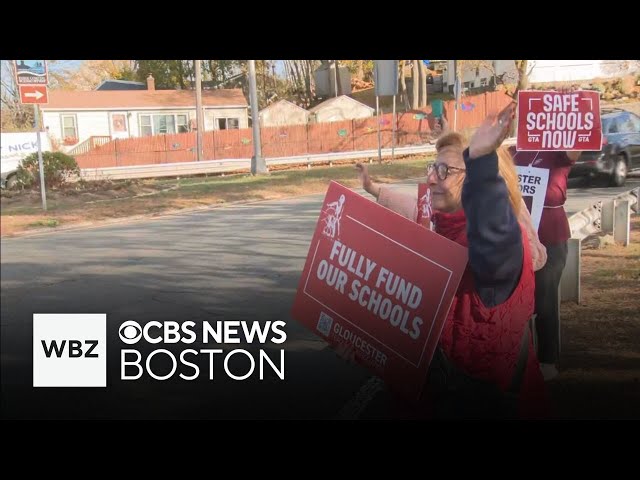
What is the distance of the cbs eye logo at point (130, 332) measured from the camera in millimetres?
3166

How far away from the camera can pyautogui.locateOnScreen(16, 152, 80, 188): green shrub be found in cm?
309

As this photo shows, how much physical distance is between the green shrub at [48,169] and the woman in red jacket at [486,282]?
1314 mm

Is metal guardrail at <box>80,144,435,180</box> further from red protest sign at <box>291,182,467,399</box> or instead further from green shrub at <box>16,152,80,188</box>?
red protest sign at <box>291,182,467,399</box>

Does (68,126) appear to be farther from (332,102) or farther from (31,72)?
(332,102)

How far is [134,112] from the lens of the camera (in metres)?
3.22

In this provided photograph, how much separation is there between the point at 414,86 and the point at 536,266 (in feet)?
3.10

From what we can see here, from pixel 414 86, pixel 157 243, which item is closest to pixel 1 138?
pixel 157 243

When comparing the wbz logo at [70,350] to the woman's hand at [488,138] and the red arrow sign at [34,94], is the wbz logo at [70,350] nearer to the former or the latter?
the red arrow sign at [34,94]

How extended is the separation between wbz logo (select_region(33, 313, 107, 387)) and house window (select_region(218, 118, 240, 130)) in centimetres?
95

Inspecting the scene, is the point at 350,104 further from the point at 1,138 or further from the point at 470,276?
the point at 1,138

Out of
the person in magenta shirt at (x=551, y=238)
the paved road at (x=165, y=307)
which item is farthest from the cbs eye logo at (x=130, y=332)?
the person in magenta shirt at (x=551, y=238)

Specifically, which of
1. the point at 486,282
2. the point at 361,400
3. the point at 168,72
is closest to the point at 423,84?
the point at 486,282

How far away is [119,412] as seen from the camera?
319cm

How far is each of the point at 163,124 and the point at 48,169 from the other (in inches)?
20.0
